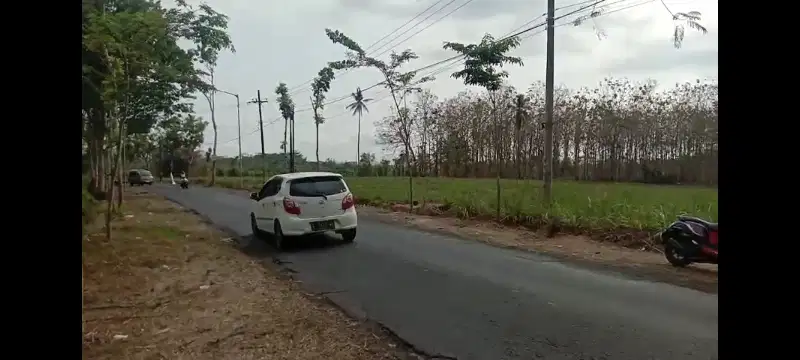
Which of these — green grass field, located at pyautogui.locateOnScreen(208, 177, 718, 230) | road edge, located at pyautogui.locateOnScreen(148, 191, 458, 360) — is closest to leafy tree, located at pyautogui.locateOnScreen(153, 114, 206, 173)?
green grass field, located at pyautogui.locateOnScreen(208, 177, 718, 230)

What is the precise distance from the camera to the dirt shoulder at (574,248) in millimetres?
6250

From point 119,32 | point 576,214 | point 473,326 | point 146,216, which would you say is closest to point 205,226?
point 146,216

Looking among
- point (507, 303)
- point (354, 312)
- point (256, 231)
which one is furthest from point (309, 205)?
point (507, 303)

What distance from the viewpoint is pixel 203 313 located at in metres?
5.25

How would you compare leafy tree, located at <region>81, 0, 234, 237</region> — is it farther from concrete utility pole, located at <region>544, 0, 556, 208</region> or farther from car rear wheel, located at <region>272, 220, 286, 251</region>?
concrete utility pole, located at <region>544, 0, 556, 208</region>

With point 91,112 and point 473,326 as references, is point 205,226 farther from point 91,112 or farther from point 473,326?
point 473,326

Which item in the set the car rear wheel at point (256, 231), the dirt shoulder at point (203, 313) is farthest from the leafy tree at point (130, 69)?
the car rear wheel at point (256, 231)

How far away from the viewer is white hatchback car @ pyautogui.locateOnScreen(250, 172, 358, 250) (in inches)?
368

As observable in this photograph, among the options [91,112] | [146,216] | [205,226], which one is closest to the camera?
[91,112]

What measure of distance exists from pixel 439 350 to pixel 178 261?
Result: 529 cm

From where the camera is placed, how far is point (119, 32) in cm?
769

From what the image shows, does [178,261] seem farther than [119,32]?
Yes
